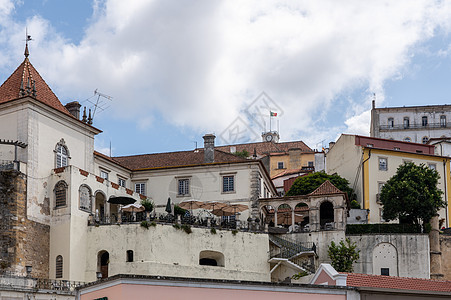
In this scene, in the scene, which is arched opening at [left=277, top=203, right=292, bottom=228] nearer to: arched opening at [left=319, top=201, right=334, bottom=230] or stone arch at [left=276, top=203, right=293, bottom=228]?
stone arch at [left=276, top=203, right=293, bottom=228]

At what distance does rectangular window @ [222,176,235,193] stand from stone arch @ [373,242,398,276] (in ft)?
39.8

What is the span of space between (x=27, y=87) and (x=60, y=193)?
22.9 feet

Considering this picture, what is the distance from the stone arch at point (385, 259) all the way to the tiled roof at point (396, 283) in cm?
1924

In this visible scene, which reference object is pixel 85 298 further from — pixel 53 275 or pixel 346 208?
pixel 346 208

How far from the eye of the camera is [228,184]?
5859 centimetres

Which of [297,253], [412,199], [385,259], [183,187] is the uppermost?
[183,187]

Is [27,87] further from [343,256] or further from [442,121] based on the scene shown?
[442,121]

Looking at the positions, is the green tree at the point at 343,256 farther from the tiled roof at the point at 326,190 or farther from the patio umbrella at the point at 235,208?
the patio umbrella at the point at 235,208

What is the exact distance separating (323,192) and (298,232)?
3269 mm

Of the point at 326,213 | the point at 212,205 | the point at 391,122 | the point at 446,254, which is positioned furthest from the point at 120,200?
the point at 391,122

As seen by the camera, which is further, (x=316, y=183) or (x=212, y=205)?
(x=316, y=183)

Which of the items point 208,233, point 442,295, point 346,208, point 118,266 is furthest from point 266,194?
point 442,295

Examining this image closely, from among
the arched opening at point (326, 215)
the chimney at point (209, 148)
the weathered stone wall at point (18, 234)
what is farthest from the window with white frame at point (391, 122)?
the weathered stone wall at point (18, 234)

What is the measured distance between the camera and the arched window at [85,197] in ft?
162
